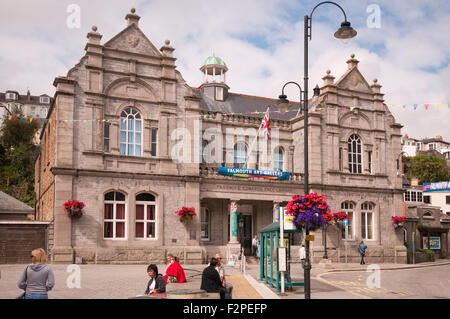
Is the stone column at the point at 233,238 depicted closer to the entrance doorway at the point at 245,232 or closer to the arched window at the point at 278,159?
the entrance doorway at the point at 245,232

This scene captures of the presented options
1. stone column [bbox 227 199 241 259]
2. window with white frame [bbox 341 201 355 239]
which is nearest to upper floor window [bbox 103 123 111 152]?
stone column [bbox 227 199 241 259]

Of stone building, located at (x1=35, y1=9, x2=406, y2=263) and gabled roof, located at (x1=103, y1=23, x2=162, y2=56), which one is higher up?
gabled roof, located at (x1=103, y1=23, x2=162, y2=56)

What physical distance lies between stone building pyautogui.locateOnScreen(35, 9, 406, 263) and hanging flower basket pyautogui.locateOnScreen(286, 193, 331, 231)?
7688 mm

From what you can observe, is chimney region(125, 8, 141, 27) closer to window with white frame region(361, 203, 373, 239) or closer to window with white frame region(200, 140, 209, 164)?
window with white frame region(200, 140, 209, 164)

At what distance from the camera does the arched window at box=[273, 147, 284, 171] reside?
3591 cm

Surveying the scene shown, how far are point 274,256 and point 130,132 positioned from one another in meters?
14.2

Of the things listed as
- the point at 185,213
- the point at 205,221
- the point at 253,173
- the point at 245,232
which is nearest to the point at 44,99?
the point at 245,232

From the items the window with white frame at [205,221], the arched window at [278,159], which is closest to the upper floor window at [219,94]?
the arched window at [278,159]

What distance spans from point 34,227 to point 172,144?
360 inches

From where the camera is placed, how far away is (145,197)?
29516 millimetres

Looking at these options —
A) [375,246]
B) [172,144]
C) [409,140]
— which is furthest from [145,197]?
[409,140]

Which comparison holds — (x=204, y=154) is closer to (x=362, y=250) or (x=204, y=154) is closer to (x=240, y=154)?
(x=240, y=154)
